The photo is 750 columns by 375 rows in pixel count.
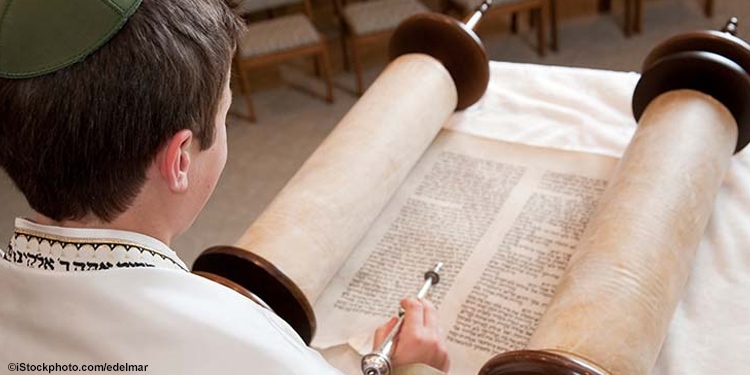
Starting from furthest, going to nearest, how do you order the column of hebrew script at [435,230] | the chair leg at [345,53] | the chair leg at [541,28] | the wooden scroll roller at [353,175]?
1. the chair leg at [345,53]
2. the chair leg at [541,28]
3. the column of hebrew script at [435,230]
4. the wooden scroll roller at [353,175]

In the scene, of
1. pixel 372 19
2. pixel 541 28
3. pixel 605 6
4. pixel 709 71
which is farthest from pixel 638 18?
pixel 709 71

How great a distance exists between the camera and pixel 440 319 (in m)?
1.07

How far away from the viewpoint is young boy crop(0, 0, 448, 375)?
0.57 metres

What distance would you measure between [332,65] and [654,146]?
2105 millimetres

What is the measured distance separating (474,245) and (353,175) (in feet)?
0.67

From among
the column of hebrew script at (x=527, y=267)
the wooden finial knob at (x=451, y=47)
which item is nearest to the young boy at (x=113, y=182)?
the column of hebrew script at (x=527, y=267)

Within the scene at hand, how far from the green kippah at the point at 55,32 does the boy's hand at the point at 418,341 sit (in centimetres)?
48

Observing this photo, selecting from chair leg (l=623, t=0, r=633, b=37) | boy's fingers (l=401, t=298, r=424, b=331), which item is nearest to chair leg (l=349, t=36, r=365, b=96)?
chair leg (l=623, t=0, r=633, b=37)

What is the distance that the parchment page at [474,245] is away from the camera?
1.06m

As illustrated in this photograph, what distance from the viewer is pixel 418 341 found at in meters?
0.89

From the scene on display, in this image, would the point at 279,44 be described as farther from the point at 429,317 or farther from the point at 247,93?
the point at 429,317

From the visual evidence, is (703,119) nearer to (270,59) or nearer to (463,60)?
(463,60)

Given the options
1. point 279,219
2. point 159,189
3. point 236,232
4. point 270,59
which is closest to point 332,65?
point 270,59

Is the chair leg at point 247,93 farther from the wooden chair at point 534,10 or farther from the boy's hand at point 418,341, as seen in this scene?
the boy's hand at point 418,341
